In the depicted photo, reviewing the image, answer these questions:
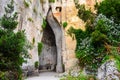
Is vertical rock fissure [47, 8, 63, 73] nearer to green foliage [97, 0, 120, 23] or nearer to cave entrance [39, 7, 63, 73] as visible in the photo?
cave entrance [39, 7, 63, 73]

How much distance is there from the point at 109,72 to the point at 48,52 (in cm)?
1488

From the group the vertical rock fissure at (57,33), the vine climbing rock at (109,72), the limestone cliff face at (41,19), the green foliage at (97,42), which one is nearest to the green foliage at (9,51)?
the vine climbing rock at (109,72)

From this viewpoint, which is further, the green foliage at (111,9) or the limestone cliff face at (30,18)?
the limestone cliff face at (30,18)

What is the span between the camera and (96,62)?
18328 mm

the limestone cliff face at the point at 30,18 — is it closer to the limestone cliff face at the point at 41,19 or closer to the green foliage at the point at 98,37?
the limestone cliff face at the point at 41,19

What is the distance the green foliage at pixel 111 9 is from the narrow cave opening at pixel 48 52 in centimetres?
886

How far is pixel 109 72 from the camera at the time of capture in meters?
14.4

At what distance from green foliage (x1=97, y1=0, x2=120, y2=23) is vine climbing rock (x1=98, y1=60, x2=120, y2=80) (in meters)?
5.45

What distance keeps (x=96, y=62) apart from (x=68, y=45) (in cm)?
591

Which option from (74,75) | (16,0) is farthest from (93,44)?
(16,0)

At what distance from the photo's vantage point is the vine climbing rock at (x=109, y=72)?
14.1 m

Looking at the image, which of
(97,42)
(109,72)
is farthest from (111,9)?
(109,72)

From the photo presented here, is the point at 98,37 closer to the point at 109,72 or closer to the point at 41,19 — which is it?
the point at 109,72

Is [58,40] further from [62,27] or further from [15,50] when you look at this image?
[15,50]
